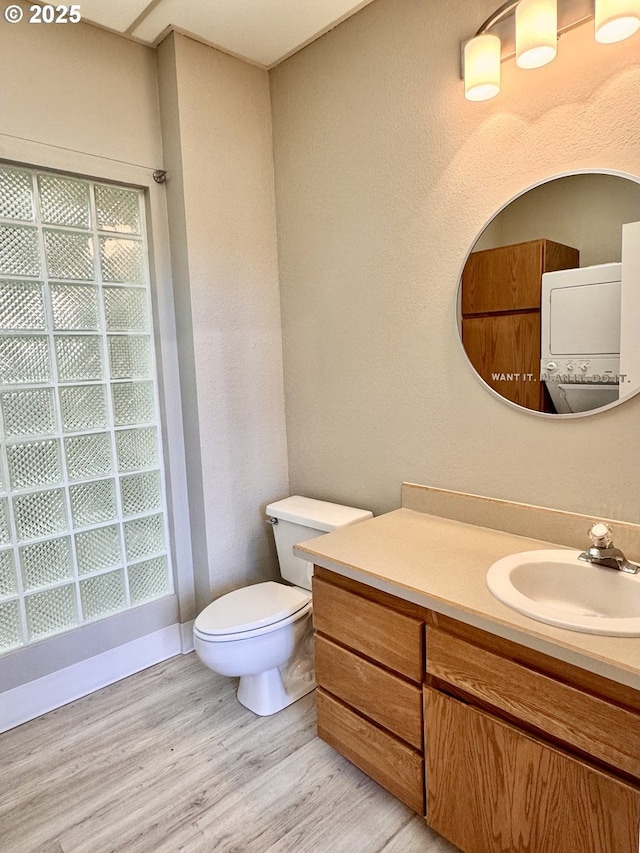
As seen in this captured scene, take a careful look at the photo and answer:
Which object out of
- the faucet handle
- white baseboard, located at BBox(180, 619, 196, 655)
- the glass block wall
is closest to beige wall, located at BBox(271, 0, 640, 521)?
the faucet handle

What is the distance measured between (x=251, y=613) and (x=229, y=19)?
2270mm

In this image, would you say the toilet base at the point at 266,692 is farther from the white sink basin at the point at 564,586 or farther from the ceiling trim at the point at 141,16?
the ceiling trim at the point at 141,16

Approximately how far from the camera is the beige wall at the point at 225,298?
2.18 metres

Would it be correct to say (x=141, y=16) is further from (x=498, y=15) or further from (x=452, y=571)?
(x=452, y=571)

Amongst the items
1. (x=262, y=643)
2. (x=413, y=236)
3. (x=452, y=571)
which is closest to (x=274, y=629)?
(x=262, y=643)

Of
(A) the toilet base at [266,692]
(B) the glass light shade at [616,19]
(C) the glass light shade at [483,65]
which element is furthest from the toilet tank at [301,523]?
(B) the glass light shade at [616,19]

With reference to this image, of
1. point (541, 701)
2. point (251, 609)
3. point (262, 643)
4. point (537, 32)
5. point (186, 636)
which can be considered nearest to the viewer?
point (541, 701)

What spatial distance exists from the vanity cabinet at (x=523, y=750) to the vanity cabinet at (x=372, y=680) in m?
0.05

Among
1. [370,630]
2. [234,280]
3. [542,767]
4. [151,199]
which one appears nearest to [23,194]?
[151,199]

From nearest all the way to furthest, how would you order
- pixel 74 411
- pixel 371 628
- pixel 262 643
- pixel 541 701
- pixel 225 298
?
pixel 541 701 → pixel 371 628 → pixel 262 643 → pixel 74 411 → pixel 225 298

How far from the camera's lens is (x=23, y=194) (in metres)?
1.95

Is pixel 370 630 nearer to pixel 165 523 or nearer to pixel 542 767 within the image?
pixel 542 767

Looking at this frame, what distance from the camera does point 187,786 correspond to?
5.51ft

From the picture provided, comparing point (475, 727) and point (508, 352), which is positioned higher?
point (508, 352)
